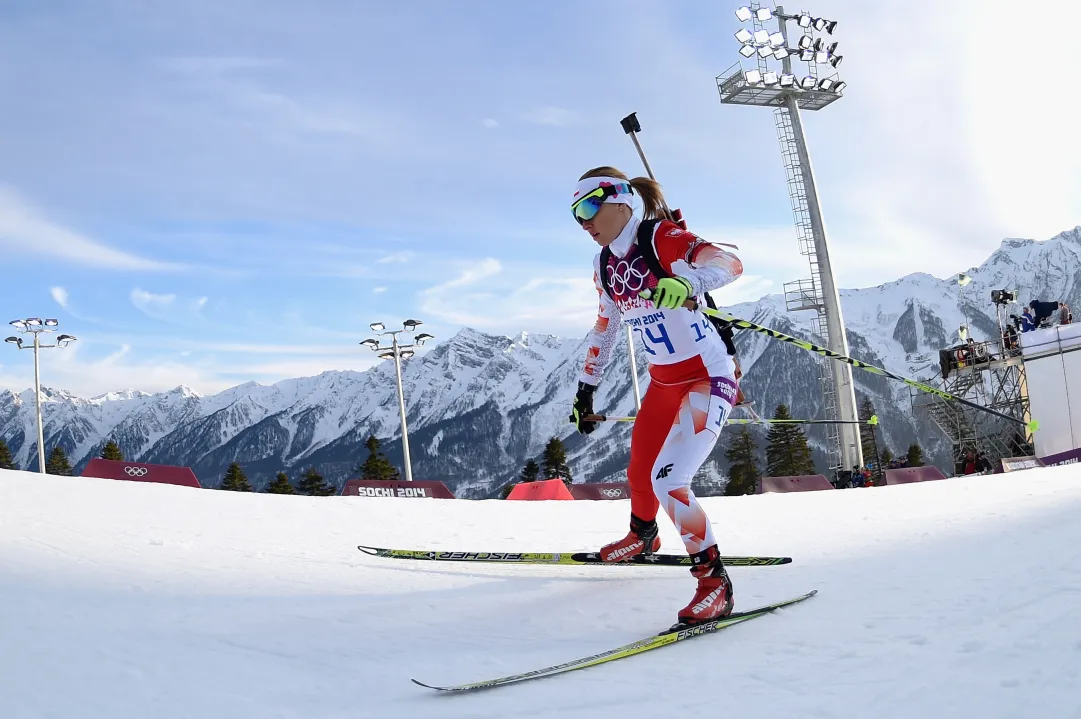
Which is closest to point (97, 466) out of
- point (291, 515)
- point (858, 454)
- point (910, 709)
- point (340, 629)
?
point (291, 515)

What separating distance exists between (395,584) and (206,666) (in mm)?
1641

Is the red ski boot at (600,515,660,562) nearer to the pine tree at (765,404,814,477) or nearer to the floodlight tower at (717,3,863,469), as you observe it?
the floodlight tower at (717,3,863,469)

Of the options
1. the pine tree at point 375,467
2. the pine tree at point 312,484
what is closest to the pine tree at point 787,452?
the pine tree at point 375,467

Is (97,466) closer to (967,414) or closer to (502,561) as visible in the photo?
(502,561)

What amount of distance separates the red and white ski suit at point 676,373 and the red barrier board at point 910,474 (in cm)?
1490

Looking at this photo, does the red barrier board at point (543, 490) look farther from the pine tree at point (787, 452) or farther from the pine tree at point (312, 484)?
the pine tree at point (787, 452)

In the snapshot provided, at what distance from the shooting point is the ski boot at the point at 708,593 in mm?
3381

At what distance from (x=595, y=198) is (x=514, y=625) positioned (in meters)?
2.24

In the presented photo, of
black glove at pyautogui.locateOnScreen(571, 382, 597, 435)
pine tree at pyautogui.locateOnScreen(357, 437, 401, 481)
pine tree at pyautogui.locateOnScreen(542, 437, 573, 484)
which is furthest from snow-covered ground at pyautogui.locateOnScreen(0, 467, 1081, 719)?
pine tree at pyautogui.locateOnScreen(357, 437, 401, 481)

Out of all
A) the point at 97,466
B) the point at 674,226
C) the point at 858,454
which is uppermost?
the point at 674,226

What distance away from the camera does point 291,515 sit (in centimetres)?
728

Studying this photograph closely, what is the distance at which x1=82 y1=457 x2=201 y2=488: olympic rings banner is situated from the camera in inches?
464

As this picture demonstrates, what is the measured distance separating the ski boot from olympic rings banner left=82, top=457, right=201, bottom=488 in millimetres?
10099

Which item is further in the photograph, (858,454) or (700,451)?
(858,454)
